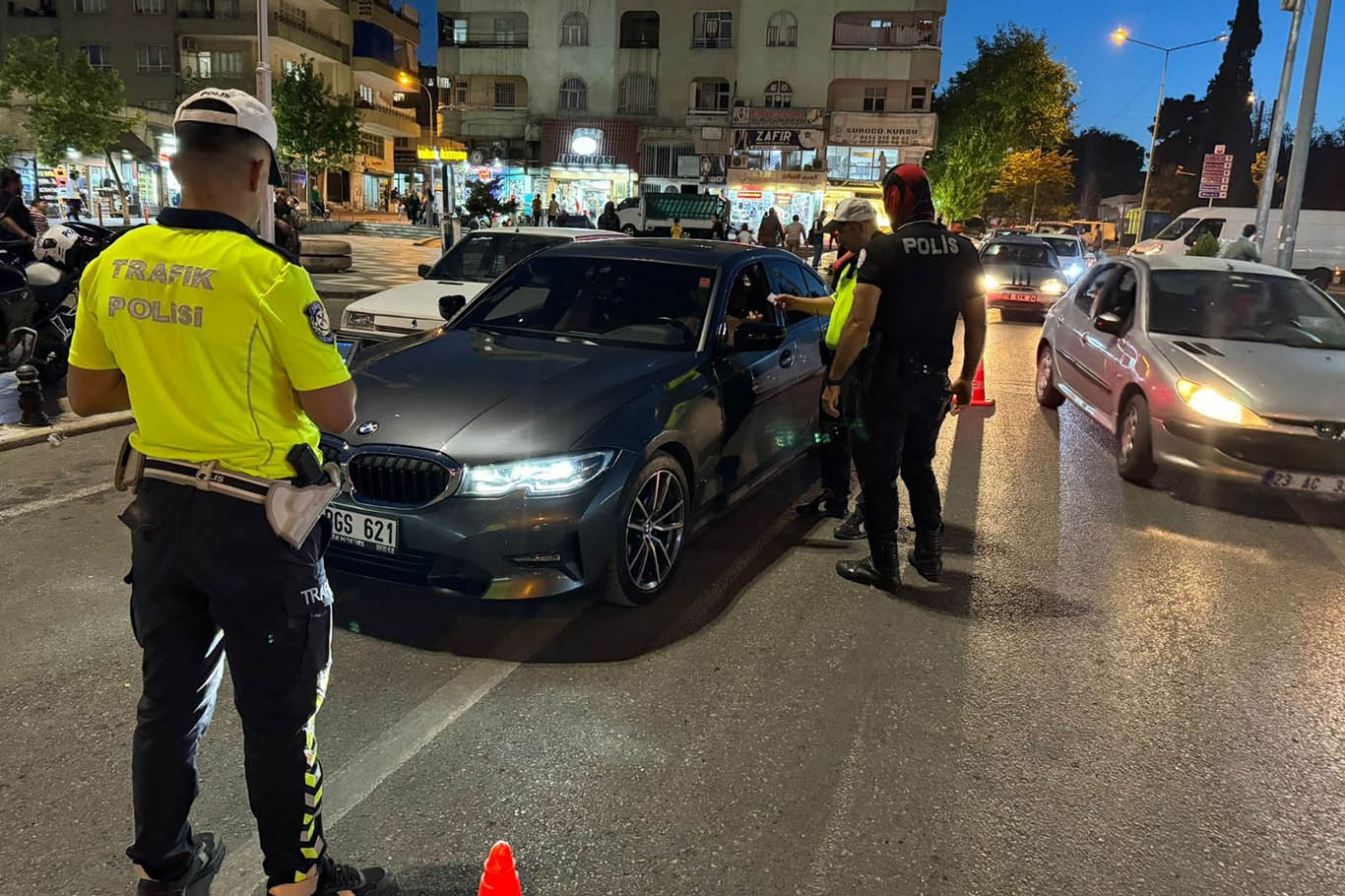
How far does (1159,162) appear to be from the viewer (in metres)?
91.4

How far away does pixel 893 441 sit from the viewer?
4414 millimetres

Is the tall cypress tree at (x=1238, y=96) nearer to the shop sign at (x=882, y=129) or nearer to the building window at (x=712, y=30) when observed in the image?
the shop sign at (x=882, y=129)

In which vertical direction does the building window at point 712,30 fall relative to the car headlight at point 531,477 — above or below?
above

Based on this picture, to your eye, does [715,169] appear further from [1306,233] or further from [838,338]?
[838,338]

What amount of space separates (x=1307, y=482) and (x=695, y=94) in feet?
140

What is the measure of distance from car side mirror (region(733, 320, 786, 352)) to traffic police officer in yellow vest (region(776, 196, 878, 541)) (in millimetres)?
429

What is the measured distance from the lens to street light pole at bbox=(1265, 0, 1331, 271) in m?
14.7

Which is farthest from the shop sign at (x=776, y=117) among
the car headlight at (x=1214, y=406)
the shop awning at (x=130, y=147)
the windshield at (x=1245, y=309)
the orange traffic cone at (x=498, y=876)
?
the orange traffic cone at (x=498, y=876)

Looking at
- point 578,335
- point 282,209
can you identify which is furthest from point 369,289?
point 578,335

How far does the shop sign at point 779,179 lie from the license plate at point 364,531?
41.3 m

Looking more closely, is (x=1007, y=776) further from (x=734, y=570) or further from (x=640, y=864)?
(x=734, y=570)

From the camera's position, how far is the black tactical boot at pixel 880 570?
15.0 feet

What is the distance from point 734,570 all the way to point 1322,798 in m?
2.57

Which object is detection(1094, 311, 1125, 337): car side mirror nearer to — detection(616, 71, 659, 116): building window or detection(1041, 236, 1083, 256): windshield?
detection(1041, 236, 1083, 256): windshield
